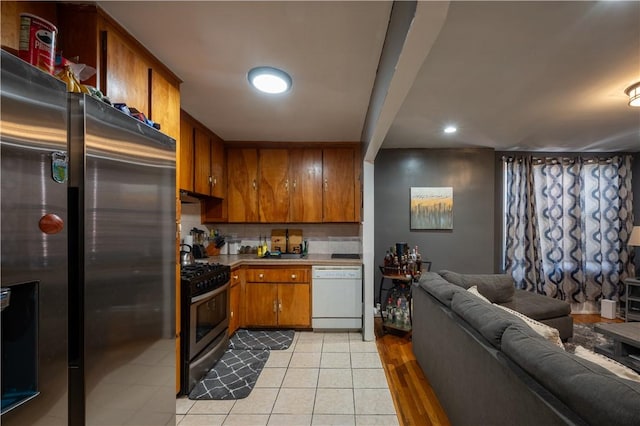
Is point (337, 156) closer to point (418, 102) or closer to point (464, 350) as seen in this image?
point (418, 102)

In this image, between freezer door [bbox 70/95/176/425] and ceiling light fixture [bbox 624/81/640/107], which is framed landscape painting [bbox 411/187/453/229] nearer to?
ceiling light fixture [bbox 624/81/640/107]

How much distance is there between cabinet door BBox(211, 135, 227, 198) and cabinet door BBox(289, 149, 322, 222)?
872 mm

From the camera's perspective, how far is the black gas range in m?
2.22

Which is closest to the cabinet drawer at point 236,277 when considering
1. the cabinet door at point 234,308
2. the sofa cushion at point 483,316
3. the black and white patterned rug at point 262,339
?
the cabinet door at point 234,308

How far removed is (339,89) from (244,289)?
8.18ft

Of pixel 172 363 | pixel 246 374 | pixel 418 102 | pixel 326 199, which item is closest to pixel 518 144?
pixel 418 102

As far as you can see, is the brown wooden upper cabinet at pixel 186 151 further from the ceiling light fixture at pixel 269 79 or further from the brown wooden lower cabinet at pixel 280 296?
the brown wooden lower cabinet at pixel 280 296

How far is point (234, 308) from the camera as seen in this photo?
3.36m

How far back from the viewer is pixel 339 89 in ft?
7.45

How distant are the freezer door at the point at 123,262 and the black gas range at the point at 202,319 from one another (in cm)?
89

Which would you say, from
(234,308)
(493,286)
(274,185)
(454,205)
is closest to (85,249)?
(234,308)

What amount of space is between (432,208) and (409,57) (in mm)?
3293

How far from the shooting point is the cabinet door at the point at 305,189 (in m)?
3.82

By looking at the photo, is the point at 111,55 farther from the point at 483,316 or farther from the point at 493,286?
the point at 493,286
